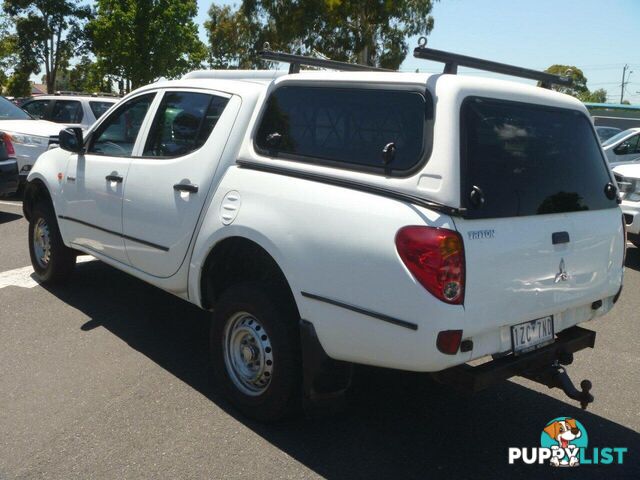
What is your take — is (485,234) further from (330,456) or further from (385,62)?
(385,62)

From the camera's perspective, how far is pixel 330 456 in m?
3.44

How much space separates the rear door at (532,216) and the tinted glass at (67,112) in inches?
431

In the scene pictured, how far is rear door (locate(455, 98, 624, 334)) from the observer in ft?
9.77

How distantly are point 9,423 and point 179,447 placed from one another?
3.29 feet

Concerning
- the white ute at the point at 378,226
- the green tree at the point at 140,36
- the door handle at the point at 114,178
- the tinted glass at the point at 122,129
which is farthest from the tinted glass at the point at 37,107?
the green tree at the point at 140,36

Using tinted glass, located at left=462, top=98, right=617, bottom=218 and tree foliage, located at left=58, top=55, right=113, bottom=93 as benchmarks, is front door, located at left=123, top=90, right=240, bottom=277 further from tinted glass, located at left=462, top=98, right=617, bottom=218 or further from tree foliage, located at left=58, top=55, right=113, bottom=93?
tree foliage, located at left=58, top=55, right=113, bottom=93

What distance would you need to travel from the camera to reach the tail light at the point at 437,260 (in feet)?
9.32

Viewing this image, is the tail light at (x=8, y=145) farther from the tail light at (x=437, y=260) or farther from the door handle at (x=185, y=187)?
the tail light at (x=437, y=260)

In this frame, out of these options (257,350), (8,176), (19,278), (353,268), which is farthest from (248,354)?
(8,176)

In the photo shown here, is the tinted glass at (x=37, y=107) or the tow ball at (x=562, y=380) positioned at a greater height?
the tinted glass at (x=37, y=107)

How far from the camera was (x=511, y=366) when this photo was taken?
3.21 meters

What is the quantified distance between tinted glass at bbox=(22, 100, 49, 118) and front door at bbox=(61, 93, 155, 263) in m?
8.85

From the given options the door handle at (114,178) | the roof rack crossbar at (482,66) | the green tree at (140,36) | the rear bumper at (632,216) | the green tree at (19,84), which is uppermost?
the green tree at (140,36)

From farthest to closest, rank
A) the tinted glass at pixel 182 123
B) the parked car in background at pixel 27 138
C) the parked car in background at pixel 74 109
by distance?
the parked car in background at pixel 74 109 → the parked car in background at pixel 27 138 → the tinted glass at pixel 182 123
